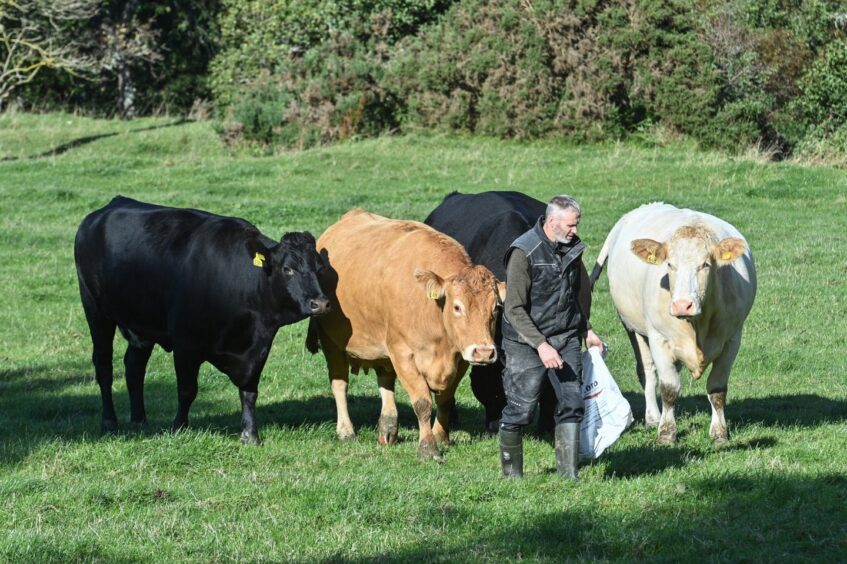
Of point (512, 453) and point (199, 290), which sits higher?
point (199, 290)

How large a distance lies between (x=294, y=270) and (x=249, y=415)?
1298mm

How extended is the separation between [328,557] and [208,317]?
4.48 m

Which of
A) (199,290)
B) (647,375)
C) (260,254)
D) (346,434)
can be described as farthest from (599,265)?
(199,290)

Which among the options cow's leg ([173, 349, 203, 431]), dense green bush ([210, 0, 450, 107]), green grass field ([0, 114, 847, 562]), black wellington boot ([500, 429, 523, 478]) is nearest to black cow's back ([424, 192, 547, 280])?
green grass field ([0, 114, 847, 562])

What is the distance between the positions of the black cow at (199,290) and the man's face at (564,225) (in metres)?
2.74

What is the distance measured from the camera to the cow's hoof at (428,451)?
9.74 meters

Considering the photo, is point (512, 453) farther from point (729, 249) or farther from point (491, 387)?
point (729, 249)

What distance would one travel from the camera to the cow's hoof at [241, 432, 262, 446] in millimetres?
10234

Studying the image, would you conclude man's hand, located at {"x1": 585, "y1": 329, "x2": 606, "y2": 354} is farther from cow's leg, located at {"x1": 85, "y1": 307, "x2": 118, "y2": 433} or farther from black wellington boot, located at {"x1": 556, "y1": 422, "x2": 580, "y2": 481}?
cow's leg, located at {"x1": 85, "y1": 307, "x2": 118, "y2": 433}

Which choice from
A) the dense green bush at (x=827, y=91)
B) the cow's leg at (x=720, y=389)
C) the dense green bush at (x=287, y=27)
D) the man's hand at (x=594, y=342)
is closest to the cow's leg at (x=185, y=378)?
the man's hand at (x=594, y=342)

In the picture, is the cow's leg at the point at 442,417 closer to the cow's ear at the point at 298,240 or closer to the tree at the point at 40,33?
the cow's ear at the point at 298,240

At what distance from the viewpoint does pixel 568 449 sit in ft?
27.6

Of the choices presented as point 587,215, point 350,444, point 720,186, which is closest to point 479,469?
point 350,444

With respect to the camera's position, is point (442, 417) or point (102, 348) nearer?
point (442, 417)
